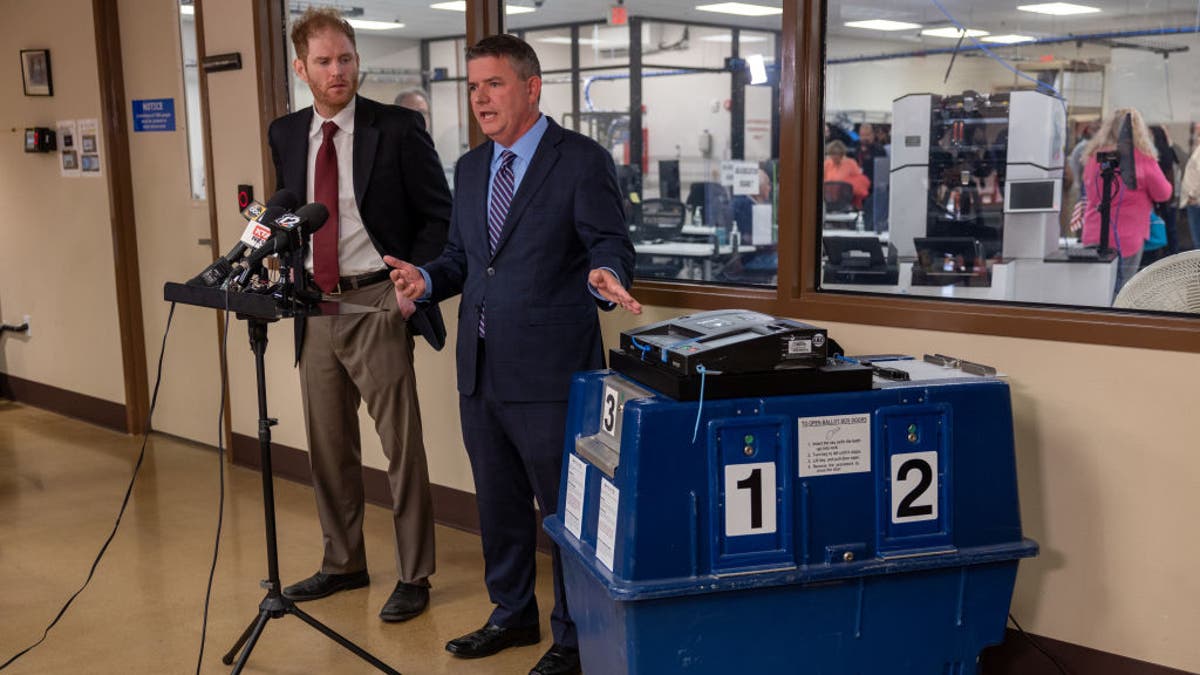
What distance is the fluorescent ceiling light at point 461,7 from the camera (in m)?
3.72

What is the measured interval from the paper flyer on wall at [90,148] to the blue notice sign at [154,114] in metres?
0.26

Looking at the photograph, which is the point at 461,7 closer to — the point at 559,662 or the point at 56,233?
the point at 559,662

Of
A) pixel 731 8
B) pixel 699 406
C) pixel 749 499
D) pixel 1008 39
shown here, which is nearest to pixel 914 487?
pixel 749 499

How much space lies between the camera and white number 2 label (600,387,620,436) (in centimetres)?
217

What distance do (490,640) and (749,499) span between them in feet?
3.66

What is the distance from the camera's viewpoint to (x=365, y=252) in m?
3.15

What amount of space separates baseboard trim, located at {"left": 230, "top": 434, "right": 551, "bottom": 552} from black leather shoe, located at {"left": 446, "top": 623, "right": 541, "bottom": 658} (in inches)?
25.6

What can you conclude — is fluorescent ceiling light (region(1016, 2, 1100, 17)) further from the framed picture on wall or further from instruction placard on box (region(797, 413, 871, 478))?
the framed picture on wall

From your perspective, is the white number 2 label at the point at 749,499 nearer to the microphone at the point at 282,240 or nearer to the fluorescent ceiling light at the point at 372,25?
the microphone at the point at 282,240

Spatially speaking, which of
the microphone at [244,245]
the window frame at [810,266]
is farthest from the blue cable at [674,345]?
the microphone at [244,245]

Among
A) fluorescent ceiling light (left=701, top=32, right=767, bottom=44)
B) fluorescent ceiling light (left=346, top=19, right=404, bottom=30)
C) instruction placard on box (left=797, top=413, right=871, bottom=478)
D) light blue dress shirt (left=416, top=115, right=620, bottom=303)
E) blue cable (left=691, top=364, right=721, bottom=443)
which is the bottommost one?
instruction placard on box (left=797, top=413, right=871, bottom=478)

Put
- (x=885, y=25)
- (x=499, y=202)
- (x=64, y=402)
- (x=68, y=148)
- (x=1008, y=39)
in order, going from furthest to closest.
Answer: (x=885, y=25) < (x=1008, y=39) < (x=64, y=402) < (x=68, y=148) < (x=499, y=202)

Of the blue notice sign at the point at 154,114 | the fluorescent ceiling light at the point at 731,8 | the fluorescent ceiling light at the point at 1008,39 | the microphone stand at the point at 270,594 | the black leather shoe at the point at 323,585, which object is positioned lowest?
the black leather shoe at the point at 323,585

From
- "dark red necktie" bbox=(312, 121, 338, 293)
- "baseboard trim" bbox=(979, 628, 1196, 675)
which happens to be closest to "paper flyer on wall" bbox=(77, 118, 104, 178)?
"dark red necktie" bbox=(312, 121, 338, 293)
